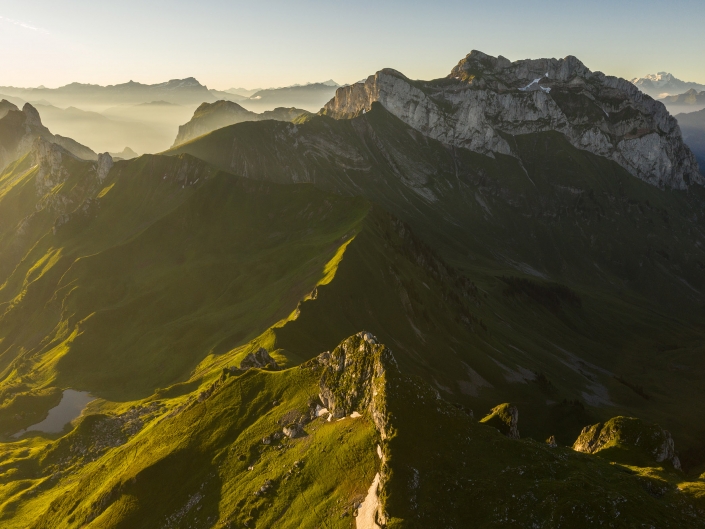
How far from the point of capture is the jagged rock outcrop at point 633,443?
88.6 meters

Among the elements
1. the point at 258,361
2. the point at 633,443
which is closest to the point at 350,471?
the point at 258,361

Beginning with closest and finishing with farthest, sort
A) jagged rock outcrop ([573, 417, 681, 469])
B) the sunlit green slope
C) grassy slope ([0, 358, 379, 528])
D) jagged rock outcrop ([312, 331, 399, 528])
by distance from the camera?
the sunlit green slope < jagged rock outcrop ([312, 331, 399, 528]) < grassy slope ([0, 358, 379, 528]) < jagged rock outcrop ([573, 417, 681, 469])

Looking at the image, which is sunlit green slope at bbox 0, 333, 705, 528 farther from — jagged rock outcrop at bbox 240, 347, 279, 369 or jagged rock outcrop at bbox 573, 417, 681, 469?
jagged rock outcrop at bbox 240, 347, 279, 369

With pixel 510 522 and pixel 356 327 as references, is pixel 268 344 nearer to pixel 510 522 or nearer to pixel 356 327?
pixel 356 327

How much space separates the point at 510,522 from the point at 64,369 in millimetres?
188870

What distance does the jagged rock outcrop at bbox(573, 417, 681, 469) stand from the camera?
88.6m

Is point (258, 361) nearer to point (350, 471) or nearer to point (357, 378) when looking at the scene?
point (357, 378)

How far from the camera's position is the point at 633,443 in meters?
91.7

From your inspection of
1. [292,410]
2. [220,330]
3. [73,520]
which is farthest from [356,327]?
[73,520]

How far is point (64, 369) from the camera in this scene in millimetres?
194375

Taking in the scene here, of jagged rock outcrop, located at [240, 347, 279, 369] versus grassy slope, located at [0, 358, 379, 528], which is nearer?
grassy slope, located at [0, 358, 379, 528]

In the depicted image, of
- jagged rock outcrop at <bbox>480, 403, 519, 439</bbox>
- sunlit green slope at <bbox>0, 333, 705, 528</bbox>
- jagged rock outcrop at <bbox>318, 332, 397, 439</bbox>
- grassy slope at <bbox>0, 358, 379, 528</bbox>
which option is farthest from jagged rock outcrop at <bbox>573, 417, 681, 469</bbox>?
grassy slope at <bbox>0, 358, 379, 528</bbox>

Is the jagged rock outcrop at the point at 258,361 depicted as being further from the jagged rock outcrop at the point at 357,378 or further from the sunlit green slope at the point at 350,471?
the jagged rock outcrop at the point at 357,378

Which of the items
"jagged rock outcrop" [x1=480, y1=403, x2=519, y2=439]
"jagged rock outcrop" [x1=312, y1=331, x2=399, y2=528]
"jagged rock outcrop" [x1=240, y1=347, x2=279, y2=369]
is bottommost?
"jagged rock outcrop" [x1=480, y1=403, x2=519, y2=439]
